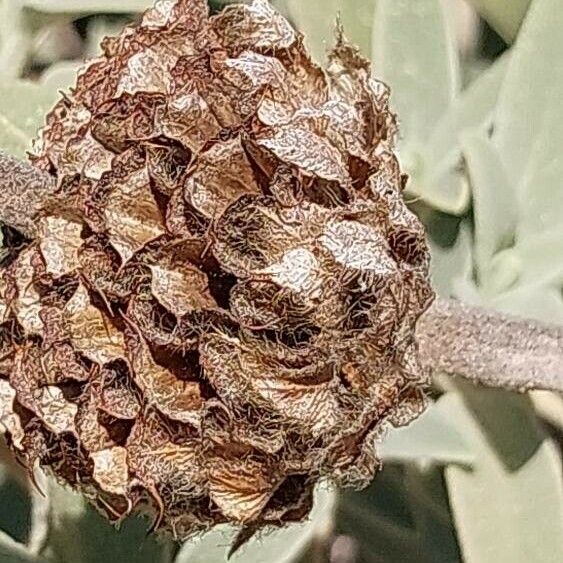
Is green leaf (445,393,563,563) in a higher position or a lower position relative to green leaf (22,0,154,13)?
lower

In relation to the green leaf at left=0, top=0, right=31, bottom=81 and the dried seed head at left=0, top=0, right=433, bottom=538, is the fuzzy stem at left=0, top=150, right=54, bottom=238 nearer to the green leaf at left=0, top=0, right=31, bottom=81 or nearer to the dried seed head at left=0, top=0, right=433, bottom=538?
the dried seed head at left=0, top=0, right=433, bottom=538

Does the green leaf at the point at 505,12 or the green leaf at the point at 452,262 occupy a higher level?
the green leaf at the point at 505,12

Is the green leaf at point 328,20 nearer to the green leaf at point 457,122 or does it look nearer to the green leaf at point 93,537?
the green leaf at point 457,122

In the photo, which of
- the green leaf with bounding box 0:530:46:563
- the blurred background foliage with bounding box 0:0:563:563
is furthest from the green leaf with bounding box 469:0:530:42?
the green leaf with bounding box 0:530:46:563

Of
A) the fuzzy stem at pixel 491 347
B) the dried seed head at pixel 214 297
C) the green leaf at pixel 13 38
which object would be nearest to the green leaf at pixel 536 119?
the fuzzy stem at pixel 491 347

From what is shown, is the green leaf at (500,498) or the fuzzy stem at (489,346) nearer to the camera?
the fuzzy stem at (489,346)

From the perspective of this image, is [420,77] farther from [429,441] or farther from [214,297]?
[214,297]

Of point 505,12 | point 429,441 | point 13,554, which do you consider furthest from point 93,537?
point 505,12
